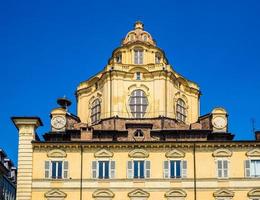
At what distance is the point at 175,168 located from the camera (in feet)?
208

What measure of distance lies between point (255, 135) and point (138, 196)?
1597cm

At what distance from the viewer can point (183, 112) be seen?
83.8m

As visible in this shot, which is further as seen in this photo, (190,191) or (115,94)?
(115,94)

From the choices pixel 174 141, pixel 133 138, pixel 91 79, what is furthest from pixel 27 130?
pixel 91 79

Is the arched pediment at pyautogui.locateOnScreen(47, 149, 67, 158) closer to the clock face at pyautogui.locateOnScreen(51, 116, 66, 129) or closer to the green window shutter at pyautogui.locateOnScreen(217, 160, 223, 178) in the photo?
the clock face at pyautogui.locateOnScreen(51, 116, 66, 129)

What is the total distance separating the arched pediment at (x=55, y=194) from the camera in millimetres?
62062

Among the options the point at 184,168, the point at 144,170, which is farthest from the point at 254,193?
the point at 144,170

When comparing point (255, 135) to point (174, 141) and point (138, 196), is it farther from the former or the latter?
point (138, 196)

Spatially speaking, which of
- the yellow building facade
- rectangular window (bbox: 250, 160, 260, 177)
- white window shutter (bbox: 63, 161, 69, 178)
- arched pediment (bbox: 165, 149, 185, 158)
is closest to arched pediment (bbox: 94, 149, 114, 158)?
the yellow building facade

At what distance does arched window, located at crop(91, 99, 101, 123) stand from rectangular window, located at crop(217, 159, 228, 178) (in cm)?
2375

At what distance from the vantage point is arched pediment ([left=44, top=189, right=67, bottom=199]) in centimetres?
6206

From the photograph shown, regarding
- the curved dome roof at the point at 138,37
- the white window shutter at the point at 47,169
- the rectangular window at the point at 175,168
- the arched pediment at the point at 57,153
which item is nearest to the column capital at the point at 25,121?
the arched pediment at the point at 57,153

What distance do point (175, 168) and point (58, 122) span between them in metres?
16.7

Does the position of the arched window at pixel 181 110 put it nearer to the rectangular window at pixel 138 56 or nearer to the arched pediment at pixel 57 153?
the rectangular window at pixel 138 56
